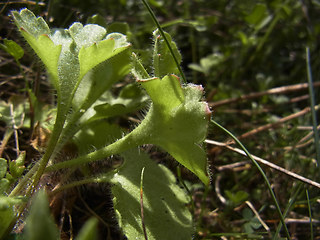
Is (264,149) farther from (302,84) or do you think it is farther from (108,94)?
(108,94)

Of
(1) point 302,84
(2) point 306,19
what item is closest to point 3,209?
(1) point 302,84

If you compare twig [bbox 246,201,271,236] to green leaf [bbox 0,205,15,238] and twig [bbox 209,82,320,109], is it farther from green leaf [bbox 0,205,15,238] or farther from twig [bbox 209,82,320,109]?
green leaf [bbox 0,205,15,238]

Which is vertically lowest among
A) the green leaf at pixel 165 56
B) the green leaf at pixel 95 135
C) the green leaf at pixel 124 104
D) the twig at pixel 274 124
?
the twig at pixel 274 124

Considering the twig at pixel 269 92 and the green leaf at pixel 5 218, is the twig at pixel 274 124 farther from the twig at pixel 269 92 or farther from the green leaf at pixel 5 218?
the green leaf at pixel 5 218

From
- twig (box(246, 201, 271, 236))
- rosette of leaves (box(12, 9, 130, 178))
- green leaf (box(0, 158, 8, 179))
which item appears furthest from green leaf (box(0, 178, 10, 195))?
twig (box(246, 201, 271, 236))

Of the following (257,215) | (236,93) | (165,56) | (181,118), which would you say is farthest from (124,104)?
(236,93)

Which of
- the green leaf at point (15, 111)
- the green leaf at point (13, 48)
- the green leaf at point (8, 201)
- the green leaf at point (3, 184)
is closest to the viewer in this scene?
Result: the green leaf at point (8, 201)

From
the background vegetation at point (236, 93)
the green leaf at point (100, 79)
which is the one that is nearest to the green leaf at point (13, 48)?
the background vegetation at point (236, 93)

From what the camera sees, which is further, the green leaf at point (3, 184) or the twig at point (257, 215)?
the twig at point (257, 215)

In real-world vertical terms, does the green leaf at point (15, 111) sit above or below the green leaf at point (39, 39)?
below
